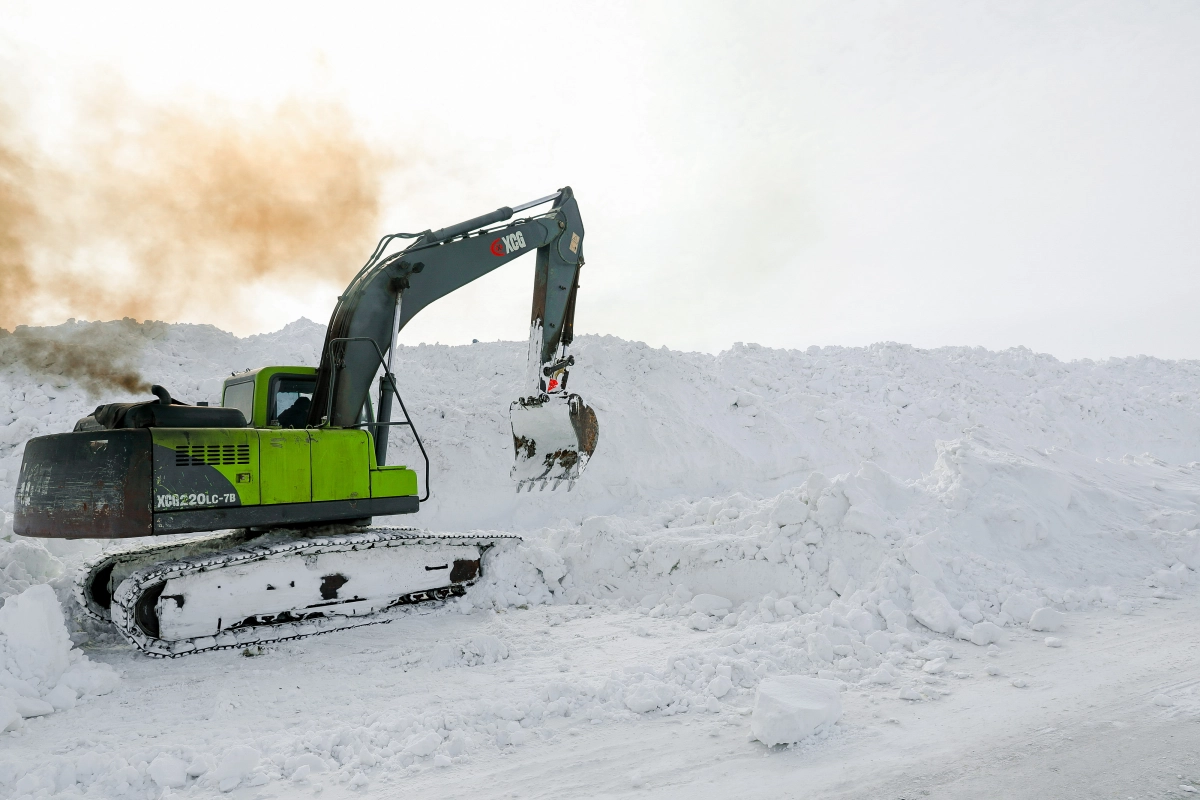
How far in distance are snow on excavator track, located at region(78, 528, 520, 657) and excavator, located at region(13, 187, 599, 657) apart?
1cm

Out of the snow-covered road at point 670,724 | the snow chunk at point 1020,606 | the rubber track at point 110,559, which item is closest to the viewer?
the snow-covered road at point 670,724

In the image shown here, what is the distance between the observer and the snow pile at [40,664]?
4094 millimetres

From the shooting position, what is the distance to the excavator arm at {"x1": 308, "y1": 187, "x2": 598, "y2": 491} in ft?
20.0

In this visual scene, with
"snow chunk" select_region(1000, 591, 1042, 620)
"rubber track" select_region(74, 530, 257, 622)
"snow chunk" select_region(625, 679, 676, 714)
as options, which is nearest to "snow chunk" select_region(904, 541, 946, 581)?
"snow chunk" select_region(1000, 591, 1042, 620)

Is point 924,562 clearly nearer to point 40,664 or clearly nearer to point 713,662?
point 713,662

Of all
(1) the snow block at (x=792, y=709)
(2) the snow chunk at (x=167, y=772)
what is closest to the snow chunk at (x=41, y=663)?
(2) the snow chunk at (x=167, y=772)

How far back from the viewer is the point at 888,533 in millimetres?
5660

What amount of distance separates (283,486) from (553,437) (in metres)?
2.67

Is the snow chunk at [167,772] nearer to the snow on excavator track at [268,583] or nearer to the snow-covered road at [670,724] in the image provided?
the snow-covered road at [670,724]

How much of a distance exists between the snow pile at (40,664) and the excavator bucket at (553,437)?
376cm

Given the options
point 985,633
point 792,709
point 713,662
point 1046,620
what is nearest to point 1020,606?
point 1046,620

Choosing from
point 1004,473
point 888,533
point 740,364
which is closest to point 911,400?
point 740,364

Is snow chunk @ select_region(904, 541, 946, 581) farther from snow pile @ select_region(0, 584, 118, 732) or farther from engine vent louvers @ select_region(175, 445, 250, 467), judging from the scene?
snow pile @ select_region(0, 584, 118, 732)

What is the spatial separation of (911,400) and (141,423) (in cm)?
1521
